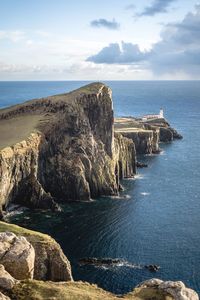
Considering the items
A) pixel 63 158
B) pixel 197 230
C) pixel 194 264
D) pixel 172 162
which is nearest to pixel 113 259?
pixel 194 264

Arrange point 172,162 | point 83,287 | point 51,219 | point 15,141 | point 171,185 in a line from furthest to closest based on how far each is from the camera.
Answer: point 172,162, point 171,185, point 15,141, point 51,219, point 83,287

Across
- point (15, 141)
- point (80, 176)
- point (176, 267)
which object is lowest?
point (176, 267)

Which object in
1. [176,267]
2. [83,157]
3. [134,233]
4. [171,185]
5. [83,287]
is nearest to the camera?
[83,287]

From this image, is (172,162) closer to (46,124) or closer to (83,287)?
(46,124)

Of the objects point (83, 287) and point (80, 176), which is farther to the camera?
point (80, 176)

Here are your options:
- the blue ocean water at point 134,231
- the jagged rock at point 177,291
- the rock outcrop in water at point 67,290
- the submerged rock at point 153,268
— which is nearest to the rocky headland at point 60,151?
the blue ocean water at point 134,231

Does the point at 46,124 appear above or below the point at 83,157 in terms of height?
above

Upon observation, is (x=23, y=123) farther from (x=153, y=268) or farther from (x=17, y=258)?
(x=17, y=258)

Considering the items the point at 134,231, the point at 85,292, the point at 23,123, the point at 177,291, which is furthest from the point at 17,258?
the point at 23,123

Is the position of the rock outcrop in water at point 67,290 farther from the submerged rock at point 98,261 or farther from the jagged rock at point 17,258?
the submerged rock at point 98,261
